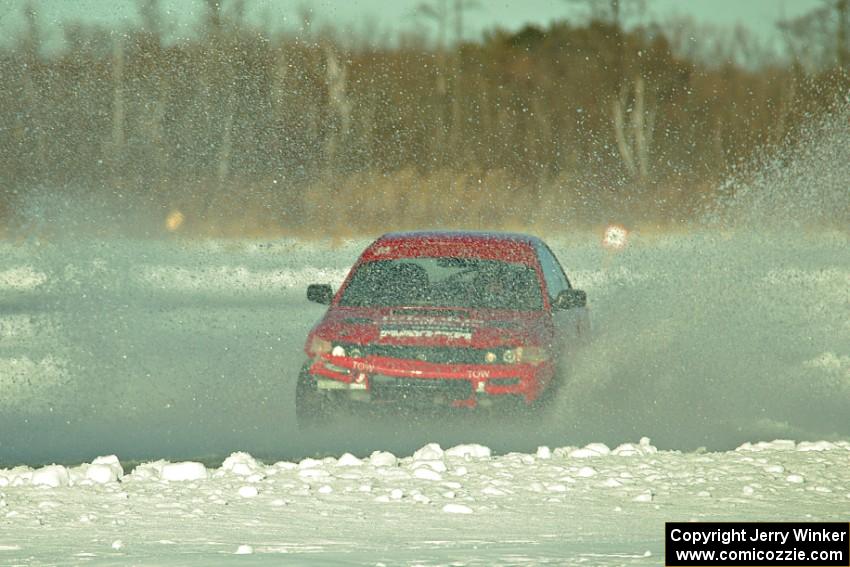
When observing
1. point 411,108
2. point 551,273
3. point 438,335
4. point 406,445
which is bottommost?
point 406,445

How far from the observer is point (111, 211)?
36.9 m

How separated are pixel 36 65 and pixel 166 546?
4432cm

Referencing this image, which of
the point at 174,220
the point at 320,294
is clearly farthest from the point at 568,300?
the point at 174,220

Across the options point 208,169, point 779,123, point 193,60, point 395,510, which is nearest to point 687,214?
point 779,123

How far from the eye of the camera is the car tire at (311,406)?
920cm

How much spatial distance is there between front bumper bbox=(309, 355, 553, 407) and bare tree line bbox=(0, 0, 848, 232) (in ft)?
99.3

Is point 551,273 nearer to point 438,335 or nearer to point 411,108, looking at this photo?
point 438,335

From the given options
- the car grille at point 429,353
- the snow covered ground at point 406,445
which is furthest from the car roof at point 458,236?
the car grille at point 429,353

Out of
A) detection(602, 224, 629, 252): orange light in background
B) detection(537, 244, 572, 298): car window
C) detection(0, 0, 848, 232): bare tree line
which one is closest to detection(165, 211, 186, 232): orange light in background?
detection(0, 0, 848, 232): bare tree line

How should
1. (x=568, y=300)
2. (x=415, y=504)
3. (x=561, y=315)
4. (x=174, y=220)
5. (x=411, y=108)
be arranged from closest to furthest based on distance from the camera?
(x=415, y=504)
(x=568, y=300)
(x=561, y=315)
(x=174, y=220)
(x=411, y=108)

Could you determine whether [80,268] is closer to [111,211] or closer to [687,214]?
[111,211]

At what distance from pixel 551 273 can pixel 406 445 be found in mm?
2413

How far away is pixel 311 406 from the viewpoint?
9.22m

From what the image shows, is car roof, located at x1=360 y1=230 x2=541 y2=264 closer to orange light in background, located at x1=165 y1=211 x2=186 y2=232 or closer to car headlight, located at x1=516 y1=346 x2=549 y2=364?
car headlight, located at x1=516 y1=346 x2=549 y2=364
